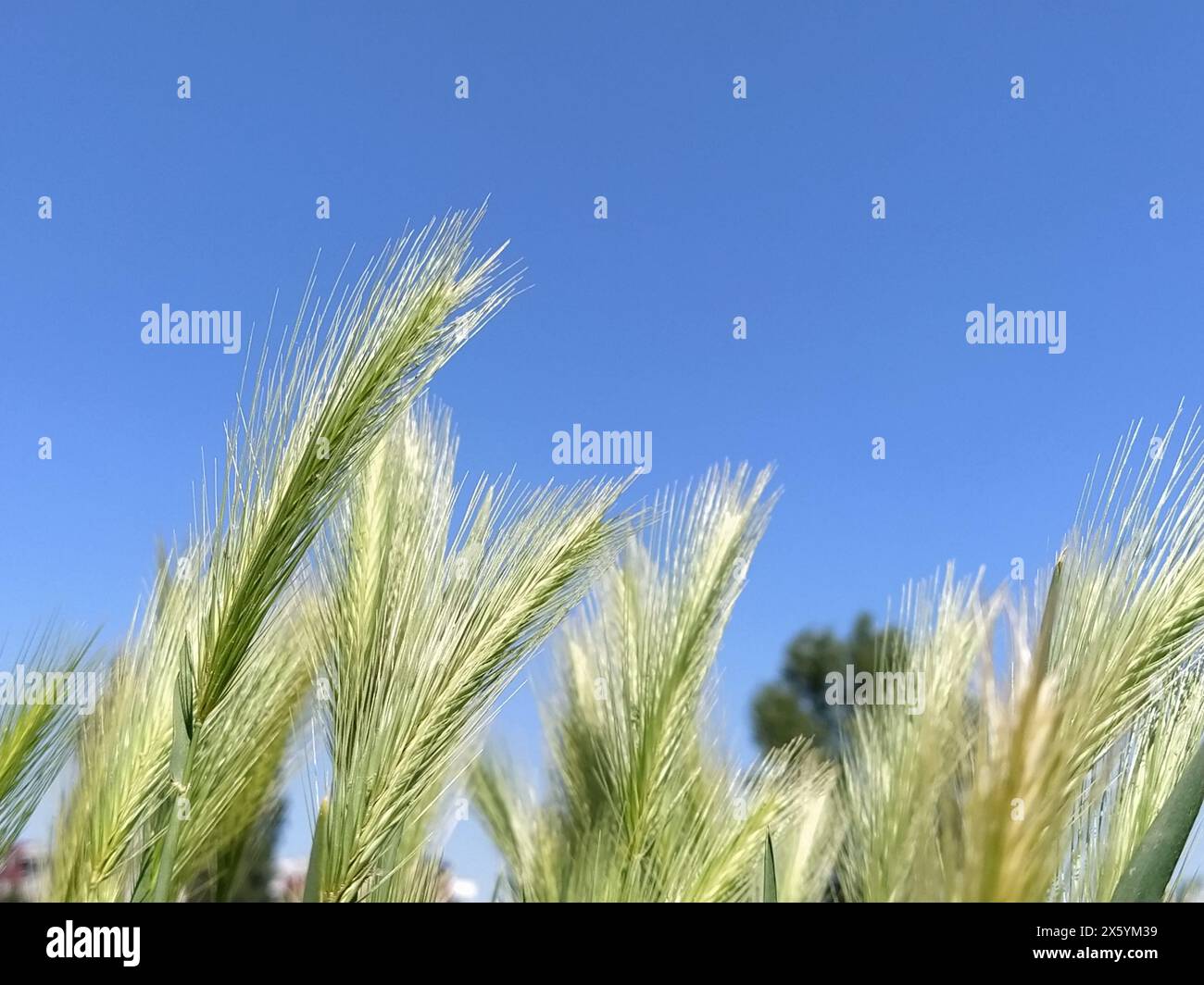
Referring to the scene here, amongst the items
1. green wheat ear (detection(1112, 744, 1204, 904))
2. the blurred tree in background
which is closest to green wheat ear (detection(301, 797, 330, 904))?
green wheat ear (detection(1112, 744, 1204, 904))

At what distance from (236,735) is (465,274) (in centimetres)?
77

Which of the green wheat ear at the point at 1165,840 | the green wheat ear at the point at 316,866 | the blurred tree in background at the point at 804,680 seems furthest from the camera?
the blurred tree in background at the point at 804,680

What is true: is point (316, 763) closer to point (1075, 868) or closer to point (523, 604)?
point (523, 604)

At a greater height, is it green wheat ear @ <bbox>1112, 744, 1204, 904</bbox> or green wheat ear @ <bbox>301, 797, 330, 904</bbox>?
green wheat ear @ <bbox>1112, 744, 1204, 904</bbox>

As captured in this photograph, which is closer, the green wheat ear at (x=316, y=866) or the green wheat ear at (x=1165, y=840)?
the green wheat ear at (x=1165, y=840)

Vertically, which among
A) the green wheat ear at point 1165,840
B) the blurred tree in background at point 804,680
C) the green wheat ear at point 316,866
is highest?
the green wheat ear at point 1165,840

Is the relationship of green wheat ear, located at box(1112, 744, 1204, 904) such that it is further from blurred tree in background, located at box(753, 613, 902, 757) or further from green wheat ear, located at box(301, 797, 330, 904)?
blurred tree in background, located at box(753, 613, 902, 757)

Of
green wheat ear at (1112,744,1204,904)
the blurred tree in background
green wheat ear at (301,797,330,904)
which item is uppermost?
green wheat ear at (1112,744,1204,904)

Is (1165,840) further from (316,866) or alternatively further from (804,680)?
(804,680)

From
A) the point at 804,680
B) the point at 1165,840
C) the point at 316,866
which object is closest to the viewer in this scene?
the point at 1165,840

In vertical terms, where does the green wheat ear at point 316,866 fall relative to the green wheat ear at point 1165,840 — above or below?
below

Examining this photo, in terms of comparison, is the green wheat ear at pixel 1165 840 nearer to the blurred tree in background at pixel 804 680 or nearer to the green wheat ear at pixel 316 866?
the green wheat ear at pixel 316 866

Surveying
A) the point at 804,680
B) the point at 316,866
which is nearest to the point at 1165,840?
the point at 316,866

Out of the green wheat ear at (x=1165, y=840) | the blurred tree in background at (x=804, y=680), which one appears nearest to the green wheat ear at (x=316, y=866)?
the green wheat ear at (x=1165, y=840)
